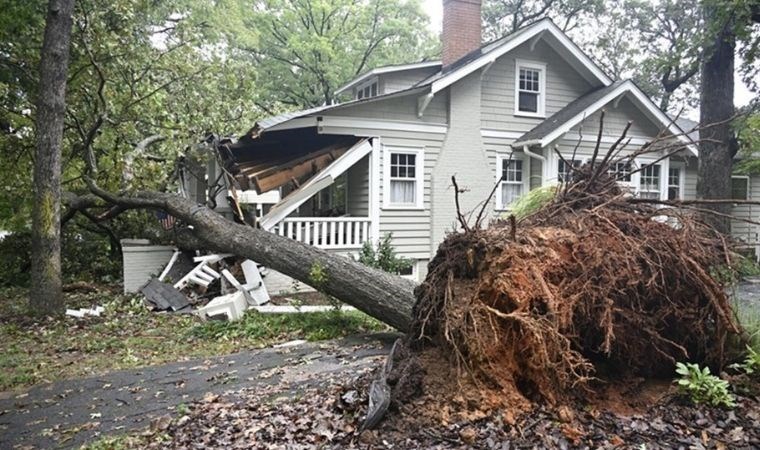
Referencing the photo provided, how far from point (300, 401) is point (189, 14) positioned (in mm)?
19609

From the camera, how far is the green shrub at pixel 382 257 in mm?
11461

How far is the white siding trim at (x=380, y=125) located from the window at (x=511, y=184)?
2.25m

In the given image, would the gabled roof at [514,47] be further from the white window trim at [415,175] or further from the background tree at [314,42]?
the background tree at [314,42]

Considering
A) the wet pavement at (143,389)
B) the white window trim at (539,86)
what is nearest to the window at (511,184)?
the white window trim at (539,86)

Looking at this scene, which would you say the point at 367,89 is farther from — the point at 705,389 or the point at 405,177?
the point at 705,389

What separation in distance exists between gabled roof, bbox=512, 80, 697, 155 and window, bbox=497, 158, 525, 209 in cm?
66

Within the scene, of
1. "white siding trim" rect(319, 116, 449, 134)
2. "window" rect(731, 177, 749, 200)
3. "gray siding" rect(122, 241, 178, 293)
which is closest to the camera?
"gray siding" rect(122, 241, 178, 293)

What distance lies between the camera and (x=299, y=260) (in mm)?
7812

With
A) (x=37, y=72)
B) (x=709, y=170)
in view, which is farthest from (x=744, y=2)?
(x=37, y=72)

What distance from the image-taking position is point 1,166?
11.1 m

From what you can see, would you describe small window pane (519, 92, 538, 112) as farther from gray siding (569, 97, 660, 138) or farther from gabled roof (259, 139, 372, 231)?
gabled roof (259, 139, 372, 231)

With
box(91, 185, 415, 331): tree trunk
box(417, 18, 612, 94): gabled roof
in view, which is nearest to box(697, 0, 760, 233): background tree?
box(417, 18, 612, 94): gabled roof

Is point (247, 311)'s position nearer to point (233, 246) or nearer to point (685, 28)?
point (233, 246)

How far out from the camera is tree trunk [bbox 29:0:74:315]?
8125mm
